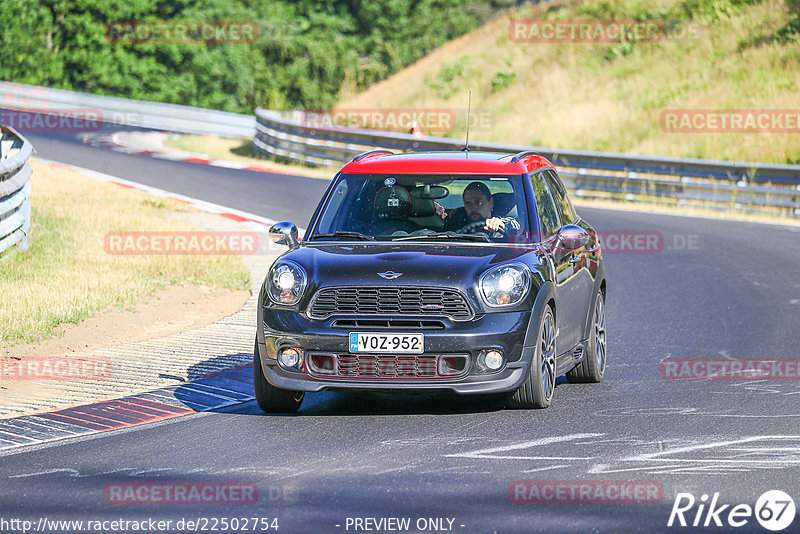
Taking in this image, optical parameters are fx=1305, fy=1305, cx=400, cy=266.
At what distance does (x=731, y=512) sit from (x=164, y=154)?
29.0m

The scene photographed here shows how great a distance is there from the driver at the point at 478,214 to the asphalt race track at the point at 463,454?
1212mm

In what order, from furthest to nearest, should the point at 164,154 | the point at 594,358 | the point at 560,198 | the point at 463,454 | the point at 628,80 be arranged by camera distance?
the point at 628,80
the point at 164,154
the point at 560,198
the point at 594,358
the point at 463,454

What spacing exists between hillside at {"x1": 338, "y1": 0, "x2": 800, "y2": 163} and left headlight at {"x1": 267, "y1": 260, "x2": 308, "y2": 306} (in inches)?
903

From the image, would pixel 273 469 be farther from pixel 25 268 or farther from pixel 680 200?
pixel 680 200

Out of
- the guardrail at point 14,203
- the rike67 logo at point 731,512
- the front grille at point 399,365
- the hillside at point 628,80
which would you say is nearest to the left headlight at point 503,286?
the front grille at point 399,365

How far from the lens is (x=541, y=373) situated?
842 centimetres

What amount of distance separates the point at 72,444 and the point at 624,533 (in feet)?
11.8

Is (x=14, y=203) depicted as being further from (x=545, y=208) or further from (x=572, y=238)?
(x=572, y=238)

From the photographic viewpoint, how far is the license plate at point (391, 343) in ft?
26.2

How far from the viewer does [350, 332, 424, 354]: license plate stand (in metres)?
8.00

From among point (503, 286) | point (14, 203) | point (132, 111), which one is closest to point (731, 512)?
point (503, 286)

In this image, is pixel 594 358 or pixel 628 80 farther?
pixel 628 80

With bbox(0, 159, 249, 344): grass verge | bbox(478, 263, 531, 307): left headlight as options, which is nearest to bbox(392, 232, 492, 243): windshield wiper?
bbox(478, 263, 531, 307): left headlight

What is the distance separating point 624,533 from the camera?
5668 mm
